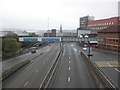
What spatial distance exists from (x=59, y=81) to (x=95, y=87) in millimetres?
4812

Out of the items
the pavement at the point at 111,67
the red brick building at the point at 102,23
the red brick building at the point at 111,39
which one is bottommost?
the pavement at the point at 111,67

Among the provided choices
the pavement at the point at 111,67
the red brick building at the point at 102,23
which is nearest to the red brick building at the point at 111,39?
the pavement at the point at 111,67

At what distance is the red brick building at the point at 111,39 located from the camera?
60381 millimetres

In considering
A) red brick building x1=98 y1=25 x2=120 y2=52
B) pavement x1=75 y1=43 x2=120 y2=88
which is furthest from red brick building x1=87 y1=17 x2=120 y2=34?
pavement x1=75 y1=43 x2=120 y2=88

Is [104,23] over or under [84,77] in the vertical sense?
over

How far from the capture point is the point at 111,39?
6450 centimetres

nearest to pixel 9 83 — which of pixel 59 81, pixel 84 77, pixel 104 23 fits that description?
pixel 59 81

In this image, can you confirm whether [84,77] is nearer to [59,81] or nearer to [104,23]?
[59,81]

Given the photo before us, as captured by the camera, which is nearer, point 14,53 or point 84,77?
point 84,77

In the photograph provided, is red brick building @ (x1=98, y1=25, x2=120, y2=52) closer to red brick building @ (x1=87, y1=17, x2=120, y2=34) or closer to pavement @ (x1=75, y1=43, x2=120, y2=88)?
pavement @ (x1=75, y1=43, x2=120, y2=88)

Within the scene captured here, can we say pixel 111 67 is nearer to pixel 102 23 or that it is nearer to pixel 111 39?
pixel 111 39

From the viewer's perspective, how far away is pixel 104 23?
111 m

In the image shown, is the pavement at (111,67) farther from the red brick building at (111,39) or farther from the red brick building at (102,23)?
the red brick building at (102,23)

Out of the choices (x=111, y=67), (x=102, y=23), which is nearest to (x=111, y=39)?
(x=111, y=67)
